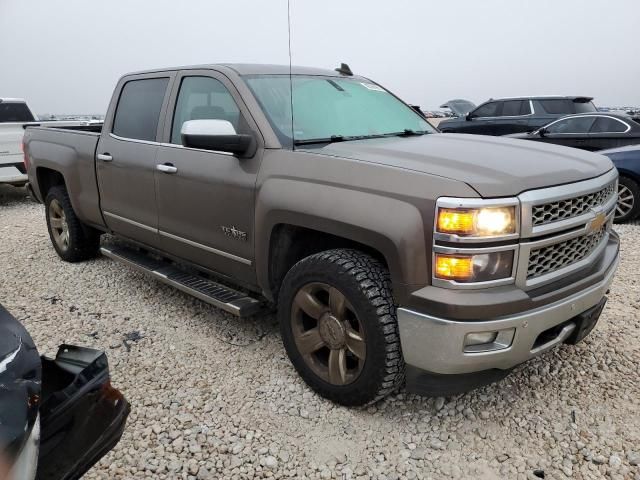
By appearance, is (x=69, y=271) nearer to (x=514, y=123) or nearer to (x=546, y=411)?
(x=546, y=411)

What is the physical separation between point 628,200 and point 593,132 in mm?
2874

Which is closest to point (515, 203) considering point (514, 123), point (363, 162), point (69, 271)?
point (363, 162)

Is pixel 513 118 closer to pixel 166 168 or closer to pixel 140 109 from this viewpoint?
pixel 140 109

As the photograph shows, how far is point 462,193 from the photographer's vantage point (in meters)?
2.14

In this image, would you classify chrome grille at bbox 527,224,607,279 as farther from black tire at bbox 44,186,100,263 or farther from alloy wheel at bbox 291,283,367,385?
black tire at bbox 44,186,100,263

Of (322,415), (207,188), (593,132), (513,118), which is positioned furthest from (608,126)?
(322,415)

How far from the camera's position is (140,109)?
13.2ft

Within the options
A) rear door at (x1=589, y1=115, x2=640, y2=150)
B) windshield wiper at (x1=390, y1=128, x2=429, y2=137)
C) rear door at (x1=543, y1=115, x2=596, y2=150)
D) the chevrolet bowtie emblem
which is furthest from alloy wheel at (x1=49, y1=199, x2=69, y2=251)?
rear door at (x1=589, y1=115, x2=640, y2=150)

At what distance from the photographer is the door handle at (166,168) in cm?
346

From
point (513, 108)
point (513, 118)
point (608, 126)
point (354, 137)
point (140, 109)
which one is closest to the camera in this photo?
point (354, 137)

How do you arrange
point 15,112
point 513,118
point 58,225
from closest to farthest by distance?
point 58,225
point 15,112
point 513,118

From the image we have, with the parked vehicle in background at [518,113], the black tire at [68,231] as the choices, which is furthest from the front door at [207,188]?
the parked vehicle in background at [518,113]

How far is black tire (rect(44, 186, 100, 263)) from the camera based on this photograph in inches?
197

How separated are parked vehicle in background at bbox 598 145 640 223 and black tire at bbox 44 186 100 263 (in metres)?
6.15
